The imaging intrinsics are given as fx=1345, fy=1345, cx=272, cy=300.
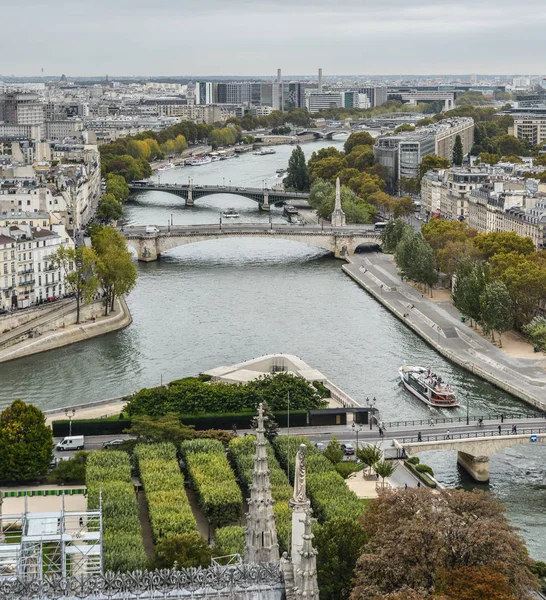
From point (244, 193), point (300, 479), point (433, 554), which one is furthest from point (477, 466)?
point (244, 193)

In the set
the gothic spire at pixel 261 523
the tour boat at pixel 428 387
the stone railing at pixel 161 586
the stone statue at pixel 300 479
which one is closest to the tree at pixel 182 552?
the gothic spire at pixel 261 523

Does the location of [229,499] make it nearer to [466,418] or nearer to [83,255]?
[466,418]

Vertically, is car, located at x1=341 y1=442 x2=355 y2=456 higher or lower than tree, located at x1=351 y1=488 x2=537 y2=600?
lower

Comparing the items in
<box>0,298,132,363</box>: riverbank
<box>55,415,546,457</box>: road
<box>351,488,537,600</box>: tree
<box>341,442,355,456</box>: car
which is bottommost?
<box>0,298,132,363</box>: riverbank

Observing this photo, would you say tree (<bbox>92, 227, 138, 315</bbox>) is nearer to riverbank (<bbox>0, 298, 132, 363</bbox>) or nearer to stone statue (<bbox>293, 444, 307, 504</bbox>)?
riverbank (<bbox>0, 298, 132, 363</bbox>)

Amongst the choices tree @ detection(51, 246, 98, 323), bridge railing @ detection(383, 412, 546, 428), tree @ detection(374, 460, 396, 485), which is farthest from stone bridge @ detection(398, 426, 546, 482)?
tree @ detection(51, 246, 98, 323)
